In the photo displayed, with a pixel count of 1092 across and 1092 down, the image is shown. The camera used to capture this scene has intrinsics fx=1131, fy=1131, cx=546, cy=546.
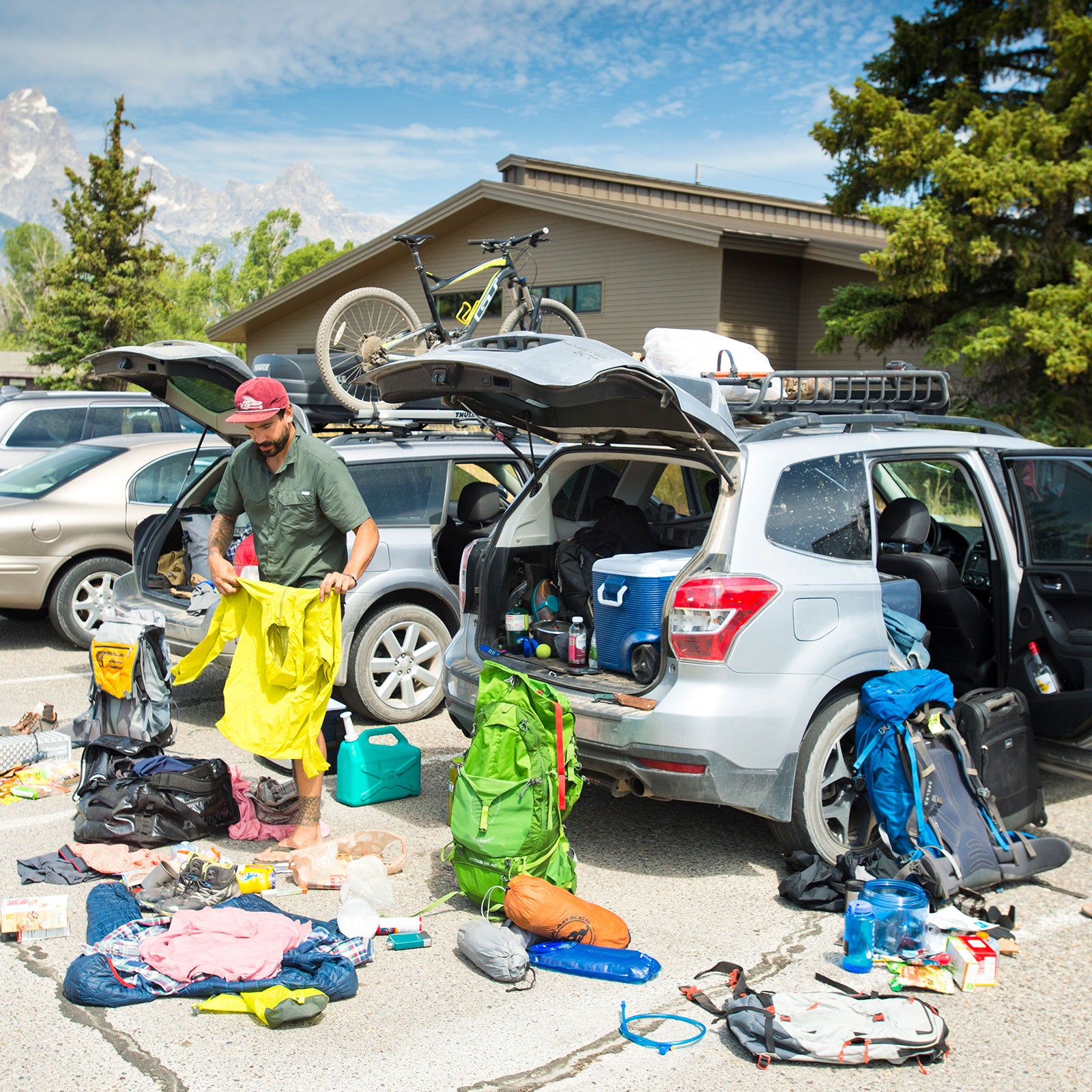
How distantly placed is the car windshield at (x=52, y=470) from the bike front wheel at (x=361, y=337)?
1.89m

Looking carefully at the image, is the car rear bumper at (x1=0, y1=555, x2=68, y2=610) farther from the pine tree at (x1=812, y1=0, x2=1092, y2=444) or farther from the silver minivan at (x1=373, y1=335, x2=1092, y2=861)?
the pine tree at (x1=812, y1=0, x2=1092, y2=444)

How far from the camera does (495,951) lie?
12.5ft

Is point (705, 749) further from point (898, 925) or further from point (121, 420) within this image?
point (121, 420)

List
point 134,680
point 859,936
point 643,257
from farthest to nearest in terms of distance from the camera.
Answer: point 643,257, point 134,680, point 859,936

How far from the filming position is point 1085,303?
1441 cm

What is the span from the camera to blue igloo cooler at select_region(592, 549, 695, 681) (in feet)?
15.4

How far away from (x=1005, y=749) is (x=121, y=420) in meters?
10.7

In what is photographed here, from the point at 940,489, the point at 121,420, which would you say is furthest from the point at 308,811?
the point at 121,420

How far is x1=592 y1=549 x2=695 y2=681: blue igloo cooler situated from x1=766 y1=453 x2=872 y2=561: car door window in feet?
1.46

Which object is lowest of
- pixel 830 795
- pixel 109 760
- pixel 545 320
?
pixel 109 760

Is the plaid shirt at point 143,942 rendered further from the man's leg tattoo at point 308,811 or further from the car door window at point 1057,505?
the car door window at point 1057,505

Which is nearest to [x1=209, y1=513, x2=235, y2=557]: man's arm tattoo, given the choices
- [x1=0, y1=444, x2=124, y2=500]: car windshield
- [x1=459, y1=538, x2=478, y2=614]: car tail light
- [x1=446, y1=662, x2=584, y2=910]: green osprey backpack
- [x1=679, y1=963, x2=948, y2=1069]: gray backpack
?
[x1=459, y1=538, x2=478, y2=614]: car tail light

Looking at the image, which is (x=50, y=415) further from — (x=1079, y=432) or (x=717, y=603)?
(x=1079, y=432)

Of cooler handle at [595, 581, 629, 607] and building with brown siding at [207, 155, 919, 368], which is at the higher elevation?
building with brown siding at [207, 155, 919, 368]
